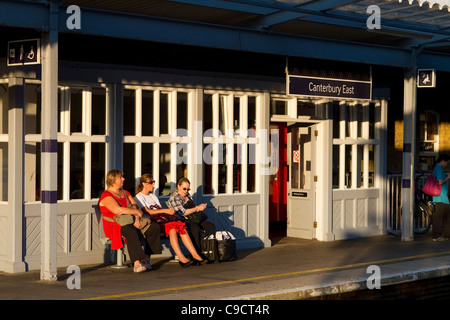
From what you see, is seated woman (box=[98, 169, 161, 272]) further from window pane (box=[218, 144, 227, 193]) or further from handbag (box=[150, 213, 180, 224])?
window pane (box=[218, 144, 227, 193])

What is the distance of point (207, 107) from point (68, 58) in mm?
2408

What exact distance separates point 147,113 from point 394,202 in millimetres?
5532

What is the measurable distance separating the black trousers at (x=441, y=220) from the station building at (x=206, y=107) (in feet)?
2.08

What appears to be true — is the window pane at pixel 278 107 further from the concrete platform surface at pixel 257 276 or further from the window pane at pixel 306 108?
the concrete platform surface at pixel 257 276

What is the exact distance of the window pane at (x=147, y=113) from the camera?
12.0m

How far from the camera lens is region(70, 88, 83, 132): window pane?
37.2 ft

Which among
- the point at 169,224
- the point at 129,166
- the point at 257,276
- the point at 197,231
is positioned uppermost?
the point at 129,166

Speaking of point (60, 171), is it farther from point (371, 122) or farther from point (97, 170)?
point (371, 122)

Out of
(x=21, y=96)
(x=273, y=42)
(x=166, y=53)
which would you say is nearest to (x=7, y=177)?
(x=21, y=96)

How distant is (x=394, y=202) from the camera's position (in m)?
15.5

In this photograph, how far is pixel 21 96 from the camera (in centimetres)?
1076

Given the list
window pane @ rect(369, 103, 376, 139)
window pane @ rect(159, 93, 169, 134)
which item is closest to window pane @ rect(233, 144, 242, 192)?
window pane @ rect(159, 93, 169, 134)

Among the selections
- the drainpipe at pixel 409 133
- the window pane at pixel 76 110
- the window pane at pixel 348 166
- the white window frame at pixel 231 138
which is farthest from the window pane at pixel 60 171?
the drainpipe at pixel 409 133

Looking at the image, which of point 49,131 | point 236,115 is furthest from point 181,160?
point 49,131
